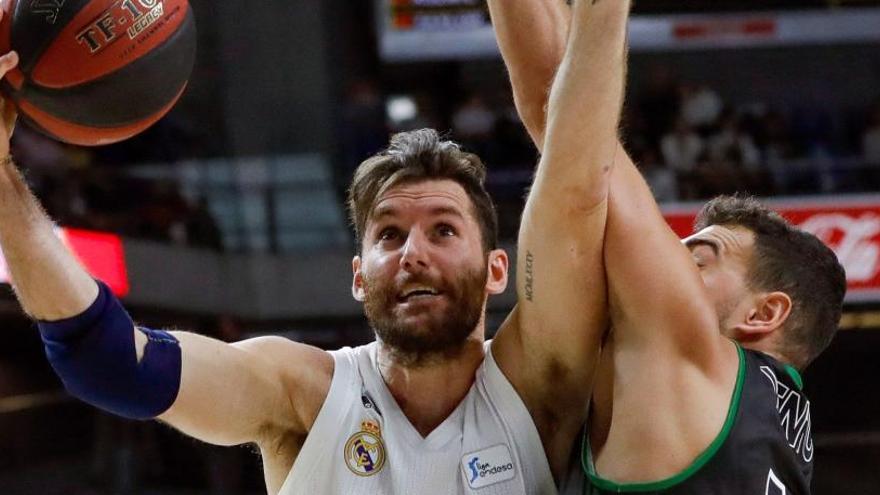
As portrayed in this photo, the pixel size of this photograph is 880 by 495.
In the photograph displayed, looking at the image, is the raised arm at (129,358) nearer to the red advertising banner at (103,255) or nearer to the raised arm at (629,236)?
the raised arm at (629,236)

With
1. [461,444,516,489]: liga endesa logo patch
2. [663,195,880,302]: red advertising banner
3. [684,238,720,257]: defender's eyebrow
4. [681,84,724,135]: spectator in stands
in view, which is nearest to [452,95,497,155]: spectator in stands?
[681,84,724,135]: spectator in stands

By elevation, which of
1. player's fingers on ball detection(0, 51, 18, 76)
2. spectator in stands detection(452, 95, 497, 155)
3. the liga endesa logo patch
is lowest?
spectator in stands detection(452, 95, 497, 155)

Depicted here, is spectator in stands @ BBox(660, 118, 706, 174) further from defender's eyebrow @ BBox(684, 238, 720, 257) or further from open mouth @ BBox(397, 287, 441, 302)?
open mouth @ BBox(397, 287, 441, 302)

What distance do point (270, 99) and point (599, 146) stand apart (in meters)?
9.23

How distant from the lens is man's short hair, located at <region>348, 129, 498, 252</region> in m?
2.94

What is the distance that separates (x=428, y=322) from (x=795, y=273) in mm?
780

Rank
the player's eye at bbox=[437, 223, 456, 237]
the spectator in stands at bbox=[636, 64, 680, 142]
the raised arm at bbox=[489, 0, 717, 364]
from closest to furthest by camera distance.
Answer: the raised arm at bbox=[489, 0, 717, 364] < the player's eye at bbox=[437, 223, 456, 237] < the spectator in stands at bbox=[636, 64, 680, 142]

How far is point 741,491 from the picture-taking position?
2424 mm

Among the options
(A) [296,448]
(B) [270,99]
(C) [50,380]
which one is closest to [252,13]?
(B) [270,99]

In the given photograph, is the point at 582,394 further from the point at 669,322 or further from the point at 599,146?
the point at 599,146

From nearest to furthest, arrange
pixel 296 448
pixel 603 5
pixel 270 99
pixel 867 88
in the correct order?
1. pixel 603 5
2. pixel 296 448
3. pixel 270 99
4. pixel 867 88

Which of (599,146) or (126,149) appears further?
(126,149)

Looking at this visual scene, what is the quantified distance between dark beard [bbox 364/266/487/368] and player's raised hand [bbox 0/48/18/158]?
2.66 feet

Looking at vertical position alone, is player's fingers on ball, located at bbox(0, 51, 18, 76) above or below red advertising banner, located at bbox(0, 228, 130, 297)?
above
